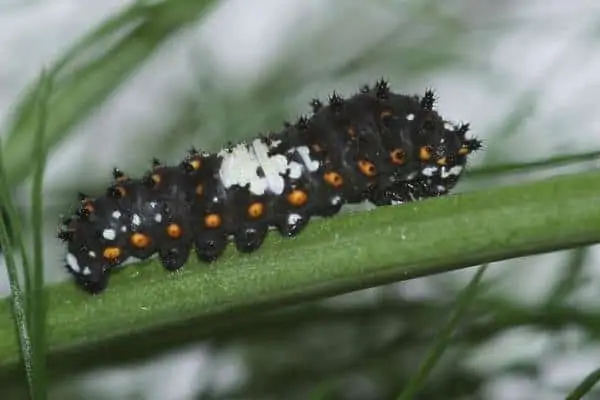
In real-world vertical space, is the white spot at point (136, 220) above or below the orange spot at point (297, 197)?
above

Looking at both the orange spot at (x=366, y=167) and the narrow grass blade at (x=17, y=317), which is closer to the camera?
the narrow grass blade at (x=17, y=317)

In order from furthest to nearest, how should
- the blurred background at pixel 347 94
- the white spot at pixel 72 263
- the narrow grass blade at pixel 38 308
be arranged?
the blurred background at pixel 347 94 < the white spot at pixel 72 263 < the narrow grass blade at pixel 38 308

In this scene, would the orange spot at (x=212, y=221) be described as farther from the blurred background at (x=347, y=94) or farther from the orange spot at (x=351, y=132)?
the blurred background at (x=347, y=94)

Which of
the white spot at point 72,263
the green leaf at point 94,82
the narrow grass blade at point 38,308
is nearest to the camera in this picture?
the narrow grass blade at point 38,308

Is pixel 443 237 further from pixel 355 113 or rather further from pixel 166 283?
pixel 355 113

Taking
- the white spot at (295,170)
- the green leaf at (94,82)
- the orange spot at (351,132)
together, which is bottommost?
the white spot at (295,170)

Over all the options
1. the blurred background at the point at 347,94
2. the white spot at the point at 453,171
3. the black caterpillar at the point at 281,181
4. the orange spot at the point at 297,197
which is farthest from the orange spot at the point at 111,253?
the blurred background at the point at 347,94
